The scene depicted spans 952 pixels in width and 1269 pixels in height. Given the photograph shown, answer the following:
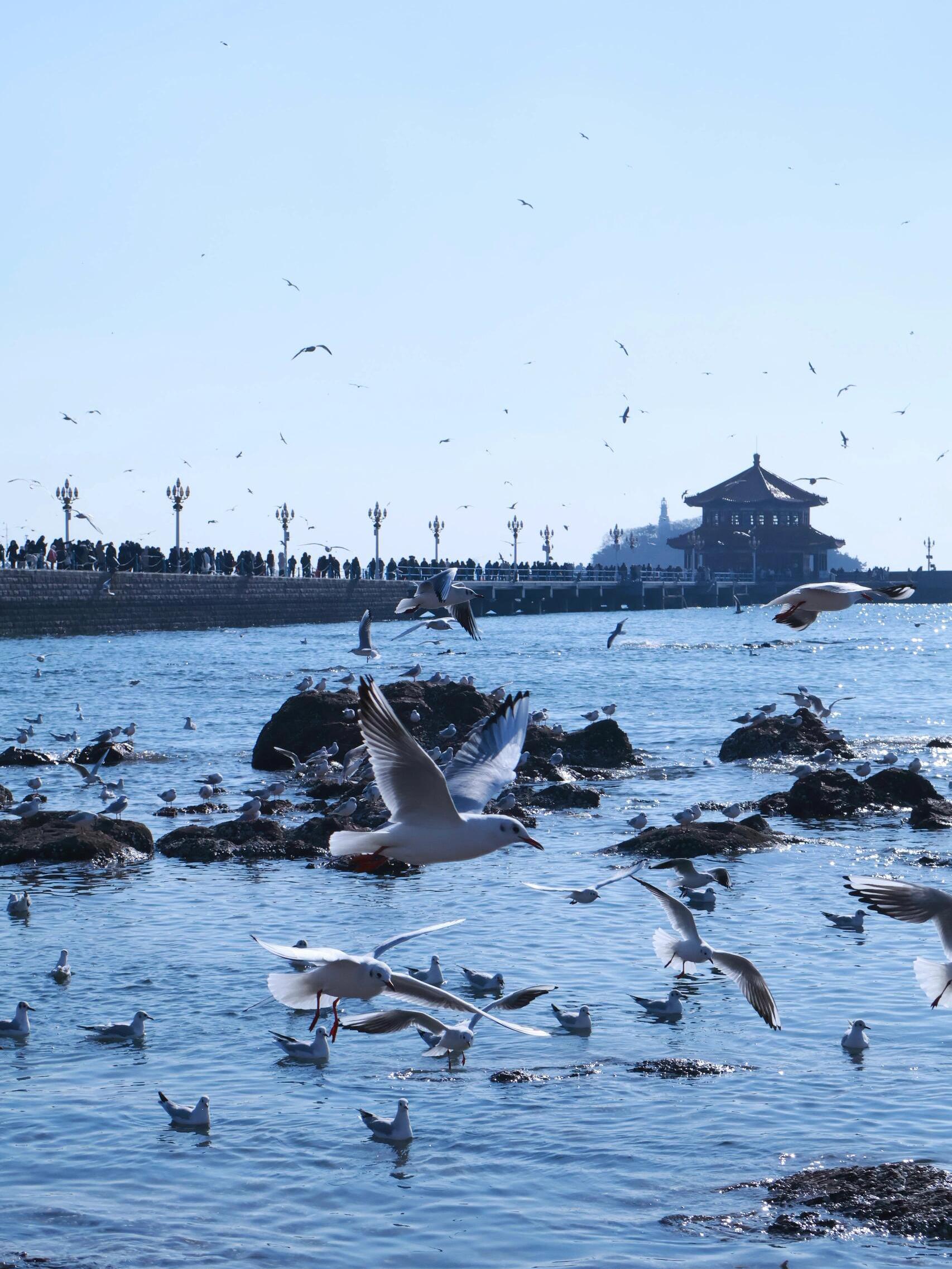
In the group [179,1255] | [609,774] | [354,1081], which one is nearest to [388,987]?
[354,1081]

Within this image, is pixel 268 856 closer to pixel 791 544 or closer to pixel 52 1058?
pixel 52 1058

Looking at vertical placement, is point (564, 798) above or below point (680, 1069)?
above

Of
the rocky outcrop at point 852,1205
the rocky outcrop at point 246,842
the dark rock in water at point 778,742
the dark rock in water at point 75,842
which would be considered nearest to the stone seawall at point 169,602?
the dark rock in water at point 778,742

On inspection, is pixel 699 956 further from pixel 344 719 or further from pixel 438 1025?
pixel 344 719

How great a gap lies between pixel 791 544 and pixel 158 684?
77.3 m

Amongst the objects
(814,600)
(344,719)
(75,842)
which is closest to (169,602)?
(344,719)

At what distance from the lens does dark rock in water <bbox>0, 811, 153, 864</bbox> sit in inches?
477

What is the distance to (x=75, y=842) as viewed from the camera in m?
12.2

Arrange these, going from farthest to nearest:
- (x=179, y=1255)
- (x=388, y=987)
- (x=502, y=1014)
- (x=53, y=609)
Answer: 1. (x=53, y=609)
2. (x=502, y=1014)
3. (x=388, y=987)
4. (x=179, y=1255)

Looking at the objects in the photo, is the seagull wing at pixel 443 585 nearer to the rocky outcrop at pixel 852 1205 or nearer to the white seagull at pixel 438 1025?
the white seagull at pixel 438 1025

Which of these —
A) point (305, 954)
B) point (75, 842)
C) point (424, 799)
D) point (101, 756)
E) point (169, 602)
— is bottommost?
point (101, 756)

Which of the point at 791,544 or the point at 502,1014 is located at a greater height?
the point at 791,544

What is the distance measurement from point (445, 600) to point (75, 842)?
450cm

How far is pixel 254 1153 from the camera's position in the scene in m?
6.15
